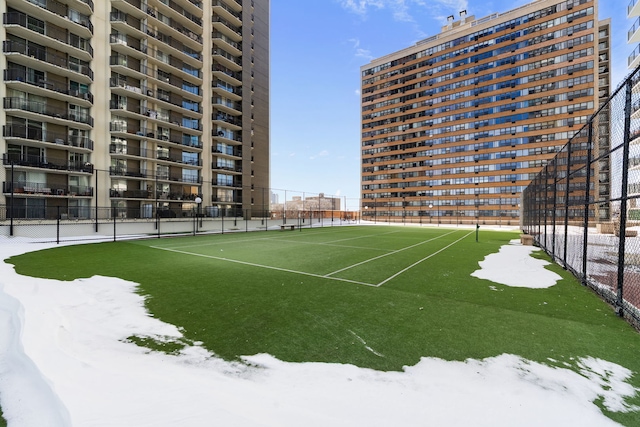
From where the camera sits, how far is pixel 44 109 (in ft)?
90.0

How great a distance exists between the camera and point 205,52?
139 feet

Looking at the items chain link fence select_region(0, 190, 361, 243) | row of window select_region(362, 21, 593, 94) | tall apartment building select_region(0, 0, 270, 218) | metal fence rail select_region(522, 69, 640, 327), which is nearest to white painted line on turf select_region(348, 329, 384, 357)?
metal fence rail select_region(522, 69, 640, 327)

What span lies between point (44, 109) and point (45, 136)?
254 cm

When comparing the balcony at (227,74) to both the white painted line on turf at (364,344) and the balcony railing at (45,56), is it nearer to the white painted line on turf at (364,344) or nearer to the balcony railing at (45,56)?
the balcony railing at (45,56)

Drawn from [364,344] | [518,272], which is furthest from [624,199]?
[364,344]

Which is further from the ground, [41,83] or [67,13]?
[67,13]

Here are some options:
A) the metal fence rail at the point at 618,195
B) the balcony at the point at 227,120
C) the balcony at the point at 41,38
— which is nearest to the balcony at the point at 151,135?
the balcony at the point at 227,120

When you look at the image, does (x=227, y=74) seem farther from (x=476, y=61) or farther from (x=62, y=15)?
(x=476, y=61)

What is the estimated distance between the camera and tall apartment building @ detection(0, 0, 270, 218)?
26.0m

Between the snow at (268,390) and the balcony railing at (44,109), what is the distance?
3212 cm

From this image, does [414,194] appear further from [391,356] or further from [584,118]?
[391,356]

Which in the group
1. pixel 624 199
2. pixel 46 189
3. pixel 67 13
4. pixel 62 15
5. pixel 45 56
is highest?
pixel 67 13

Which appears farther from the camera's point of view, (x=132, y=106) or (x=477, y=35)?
(x=477, y=35)

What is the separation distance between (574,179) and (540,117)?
59834 millimetres
